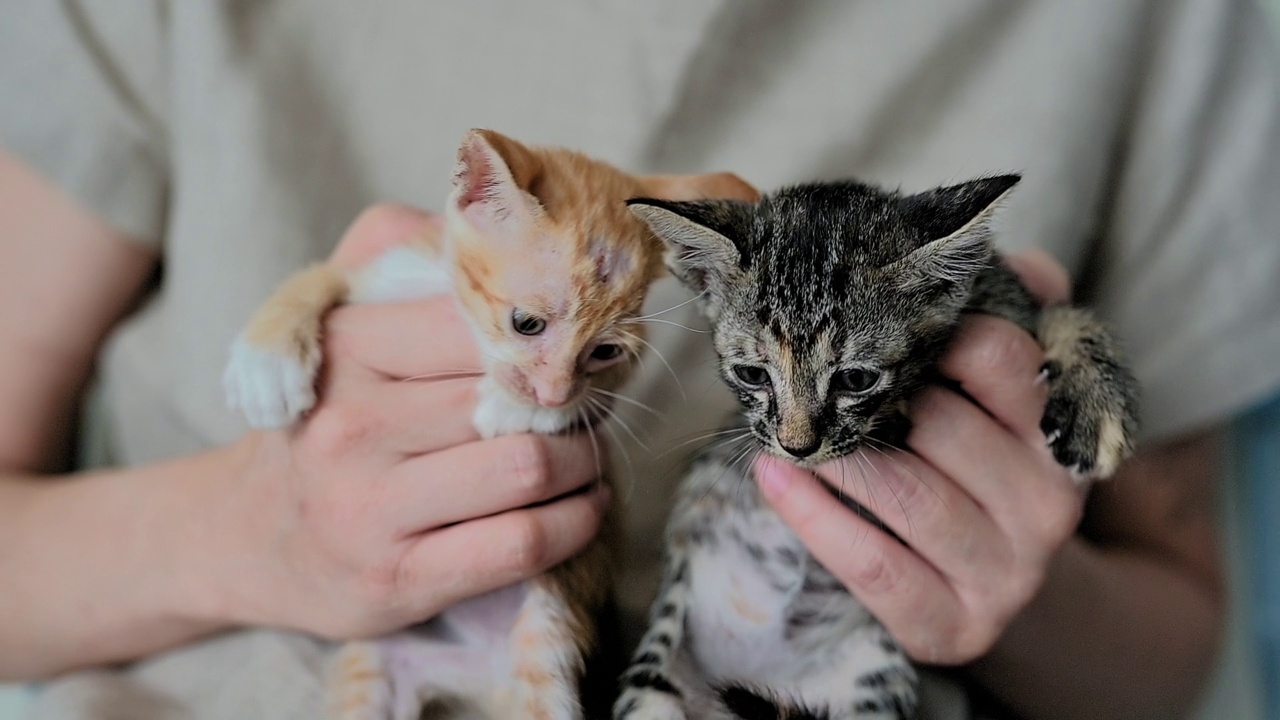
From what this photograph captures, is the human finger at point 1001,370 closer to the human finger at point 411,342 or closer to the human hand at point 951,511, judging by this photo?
the human hand at point 951,511

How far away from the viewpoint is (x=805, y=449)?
2.40 feet

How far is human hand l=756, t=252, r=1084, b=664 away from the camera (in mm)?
816

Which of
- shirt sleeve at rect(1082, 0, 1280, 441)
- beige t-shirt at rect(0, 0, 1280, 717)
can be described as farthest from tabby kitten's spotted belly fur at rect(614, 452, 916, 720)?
shirt sleeve at rect(1082, 0, 1280, 441)

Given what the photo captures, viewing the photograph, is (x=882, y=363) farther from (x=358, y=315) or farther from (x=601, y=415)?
(x=358, y=315)

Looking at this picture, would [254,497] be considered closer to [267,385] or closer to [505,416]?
[267,385]

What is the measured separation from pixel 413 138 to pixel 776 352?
638mm

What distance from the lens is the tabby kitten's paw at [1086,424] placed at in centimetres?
77

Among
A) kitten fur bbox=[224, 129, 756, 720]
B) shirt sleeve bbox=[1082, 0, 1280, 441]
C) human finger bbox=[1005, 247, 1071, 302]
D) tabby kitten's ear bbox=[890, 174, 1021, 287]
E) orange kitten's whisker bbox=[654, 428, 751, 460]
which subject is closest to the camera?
tabby kitten's ear bbox=[890, 174, 1021, 287]

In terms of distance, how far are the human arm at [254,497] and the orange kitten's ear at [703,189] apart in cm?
25

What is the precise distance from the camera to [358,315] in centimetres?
87

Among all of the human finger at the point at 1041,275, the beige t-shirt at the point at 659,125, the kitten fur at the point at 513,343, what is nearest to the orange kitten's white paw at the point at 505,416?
the kitten fur at the point at 513,343

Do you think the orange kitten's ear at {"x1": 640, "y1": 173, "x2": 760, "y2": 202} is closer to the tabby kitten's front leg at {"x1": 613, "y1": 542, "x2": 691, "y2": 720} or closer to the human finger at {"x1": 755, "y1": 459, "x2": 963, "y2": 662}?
the human finger at {"x1": 755, "y1": 459, "x2": 963, "y2": 662}

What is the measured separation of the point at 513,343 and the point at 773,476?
0.30 m

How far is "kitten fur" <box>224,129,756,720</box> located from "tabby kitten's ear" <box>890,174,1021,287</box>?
0.64 feet
